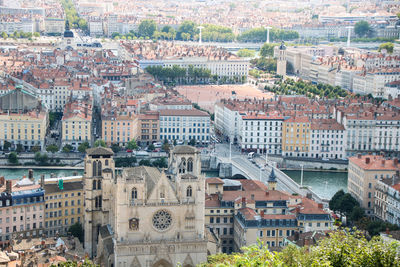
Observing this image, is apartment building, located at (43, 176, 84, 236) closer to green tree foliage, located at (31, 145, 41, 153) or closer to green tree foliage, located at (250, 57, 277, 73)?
green tree foliage, located at (31, 145, 41, 153)

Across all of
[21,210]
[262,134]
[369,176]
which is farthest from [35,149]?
[369,176]

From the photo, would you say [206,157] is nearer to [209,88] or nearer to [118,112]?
[118,112]

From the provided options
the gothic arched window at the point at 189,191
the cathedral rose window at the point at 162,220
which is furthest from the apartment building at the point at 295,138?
the cathedral rose window at the point at 162,220

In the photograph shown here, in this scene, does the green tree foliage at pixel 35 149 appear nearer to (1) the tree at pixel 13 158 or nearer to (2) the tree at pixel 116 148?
(1) the tree at pixel 13 158

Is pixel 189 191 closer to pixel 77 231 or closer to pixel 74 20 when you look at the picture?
pixel 77 231

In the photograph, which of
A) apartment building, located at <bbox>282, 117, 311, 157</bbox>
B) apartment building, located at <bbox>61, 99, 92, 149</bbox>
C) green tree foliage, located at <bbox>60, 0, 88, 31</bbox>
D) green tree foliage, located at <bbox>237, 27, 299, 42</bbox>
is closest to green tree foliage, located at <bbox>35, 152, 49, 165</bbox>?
apartment building, located at <bbox>61, 99, 92, 149</bbox>

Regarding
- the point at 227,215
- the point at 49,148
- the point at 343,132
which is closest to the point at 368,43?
the point at 343,132
